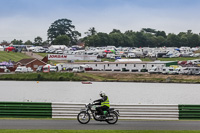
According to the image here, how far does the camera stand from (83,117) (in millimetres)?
23594

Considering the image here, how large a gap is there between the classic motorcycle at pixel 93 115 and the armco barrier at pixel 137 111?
6.64ft

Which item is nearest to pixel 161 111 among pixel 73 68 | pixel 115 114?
pixel 115 114

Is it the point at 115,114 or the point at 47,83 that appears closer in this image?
the point at 115,114

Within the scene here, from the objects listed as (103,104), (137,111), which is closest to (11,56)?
(137,111)

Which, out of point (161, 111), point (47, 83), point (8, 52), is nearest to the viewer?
point (161, 111)

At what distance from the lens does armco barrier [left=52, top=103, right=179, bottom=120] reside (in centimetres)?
2597

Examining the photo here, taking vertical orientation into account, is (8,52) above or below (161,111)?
above

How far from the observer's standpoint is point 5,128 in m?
21.6

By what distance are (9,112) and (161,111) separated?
974cm

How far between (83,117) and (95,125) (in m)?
0.85

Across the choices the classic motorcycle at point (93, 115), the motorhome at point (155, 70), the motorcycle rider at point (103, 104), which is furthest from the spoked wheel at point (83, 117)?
the motorhome at point (155, 70)

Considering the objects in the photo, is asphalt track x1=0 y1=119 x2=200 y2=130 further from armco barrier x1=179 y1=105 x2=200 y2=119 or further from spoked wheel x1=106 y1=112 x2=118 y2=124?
armco barrier x1=179 y1=105 x2=200 y2=119

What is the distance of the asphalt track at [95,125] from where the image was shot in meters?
22.2

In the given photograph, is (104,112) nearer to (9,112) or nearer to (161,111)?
(161,111)
